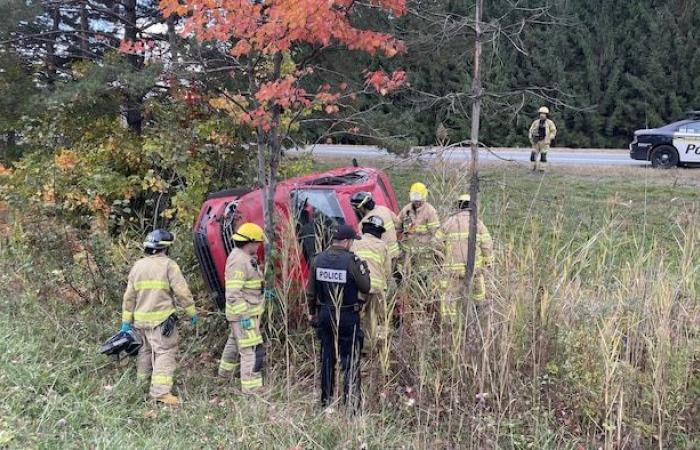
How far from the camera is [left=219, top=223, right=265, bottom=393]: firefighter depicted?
15.8 ft

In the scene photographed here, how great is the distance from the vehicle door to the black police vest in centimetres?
1264

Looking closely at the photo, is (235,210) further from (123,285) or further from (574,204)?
(574,204)

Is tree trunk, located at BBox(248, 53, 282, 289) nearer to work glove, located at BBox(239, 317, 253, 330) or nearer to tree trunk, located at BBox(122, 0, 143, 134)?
work glove, located at BBox(239, 317, 253, 330)

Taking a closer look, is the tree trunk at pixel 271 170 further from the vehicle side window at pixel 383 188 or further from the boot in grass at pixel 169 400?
the vehicle side window at pixel 383 188

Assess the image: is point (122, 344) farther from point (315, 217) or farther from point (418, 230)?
point (418, 230)

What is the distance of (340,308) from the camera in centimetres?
455

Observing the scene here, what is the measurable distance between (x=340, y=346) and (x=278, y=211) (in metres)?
1.82

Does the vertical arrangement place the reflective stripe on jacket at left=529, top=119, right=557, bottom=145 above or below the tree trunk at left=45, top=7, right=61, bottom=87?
below

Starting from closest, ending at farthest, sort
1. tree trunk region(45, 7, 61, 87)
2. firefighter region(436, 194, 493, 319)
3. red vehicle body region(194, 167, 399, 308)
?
firefighter region(436, 194, 493, 319) → red vehicle body region(194, 167, 399, 308) → tree trunk region(45, 7, 61, 87)

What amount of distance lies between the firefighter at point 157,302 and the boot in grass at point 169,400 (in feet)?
0.36

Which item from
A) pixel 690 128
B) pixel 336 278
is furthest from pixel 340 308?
pixel 690 128

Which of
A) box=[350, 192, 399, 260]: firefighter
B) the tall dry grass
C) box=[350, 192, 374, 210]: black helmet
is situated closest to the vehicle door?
the tall dry grass

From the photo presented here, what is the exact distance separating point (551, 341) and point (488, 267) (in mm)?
1056

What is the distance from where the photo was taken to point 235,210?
5.83 m
